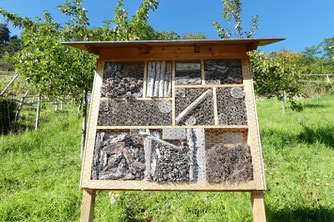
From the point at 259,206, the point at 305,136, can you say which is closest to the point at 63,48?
the point at 259,206

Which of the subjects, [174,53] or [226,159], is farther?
[174,53]

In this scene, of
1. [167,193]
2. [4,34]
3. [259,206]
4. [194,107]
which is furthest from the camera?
[4,34]

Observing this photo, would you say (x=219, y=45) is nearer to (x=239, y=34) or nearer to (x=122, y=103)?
(x=122, y=103)

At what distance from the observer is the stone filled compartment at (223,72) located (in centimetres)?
227

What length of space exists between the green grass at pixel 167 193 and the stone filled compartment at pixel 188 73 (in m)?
1.97

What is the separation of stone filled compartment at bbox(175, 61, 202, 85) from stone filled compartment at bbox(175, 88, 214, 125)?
0.32ft

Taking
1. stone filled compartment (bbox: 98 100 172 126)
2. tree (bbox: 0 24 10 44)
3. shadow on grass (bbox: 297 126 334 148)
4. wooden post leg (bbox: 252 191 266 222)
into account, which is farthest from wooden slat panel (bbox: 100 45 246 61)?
tree (bbox: 0 24 10 44)

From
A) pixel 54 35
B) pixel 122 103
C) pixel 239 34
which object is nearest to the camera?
pixel 122 103

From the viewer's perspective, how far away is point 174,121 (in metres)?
2.12

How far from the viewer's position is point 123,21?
4.68 meters

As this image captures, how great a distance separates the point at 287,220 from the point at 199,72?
2.40m

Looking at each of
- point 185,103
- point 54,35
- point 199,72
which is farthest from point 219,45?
point 54,35

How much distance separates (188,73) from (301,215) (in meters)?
2.57

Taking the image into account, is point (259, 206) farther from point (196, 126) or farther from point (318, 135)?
point (318, 135)
